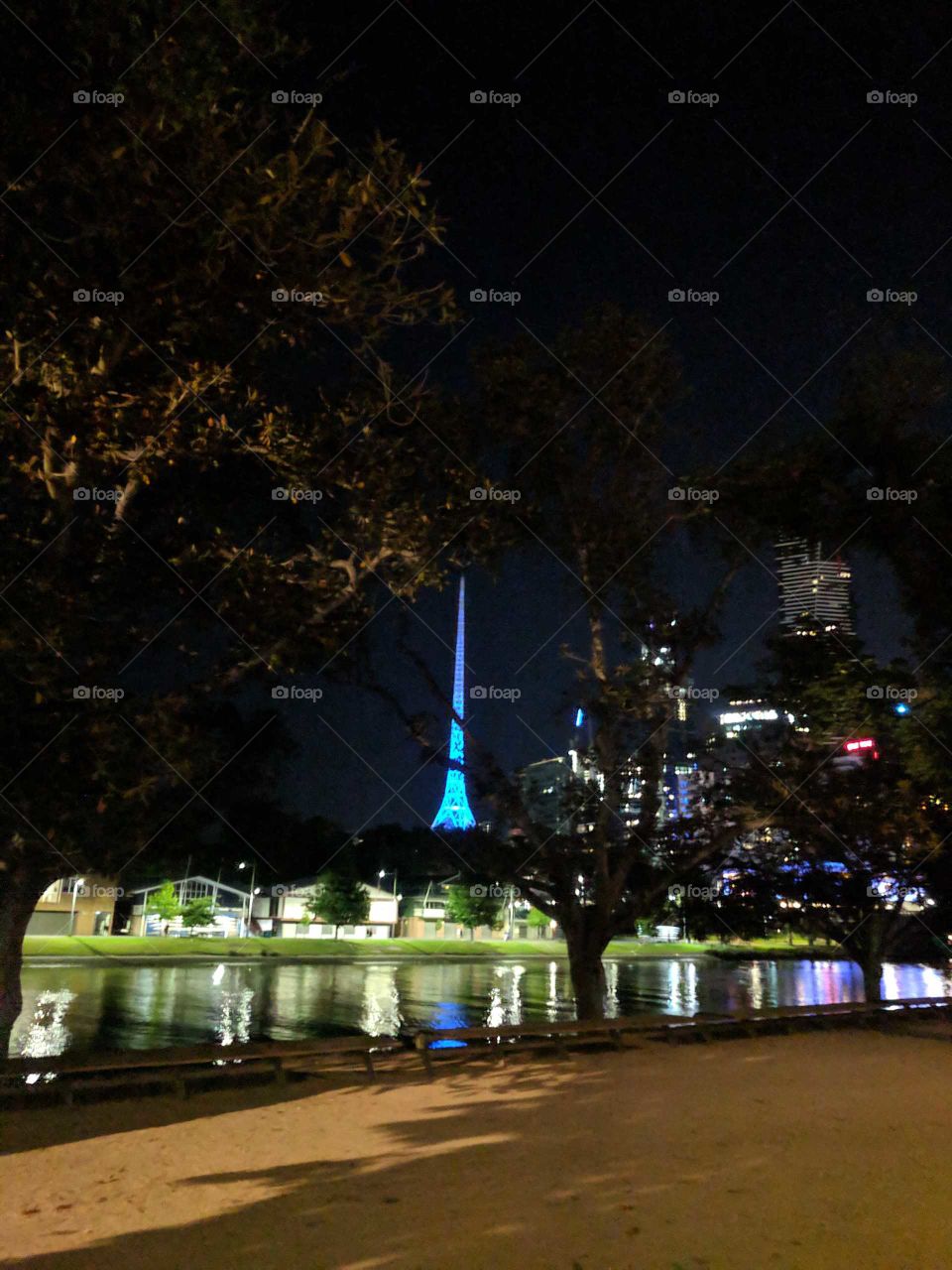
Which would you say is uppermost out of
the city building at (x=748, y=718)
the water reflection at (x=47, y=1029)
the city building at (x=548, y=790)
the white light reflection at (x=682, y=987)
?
the city building at (x=748, y=718)

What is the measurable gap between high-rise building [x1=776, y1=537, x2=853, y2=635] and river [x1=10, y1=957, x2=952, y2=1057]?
1331cm

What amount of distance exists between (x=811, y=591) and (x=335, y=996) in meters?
21.5

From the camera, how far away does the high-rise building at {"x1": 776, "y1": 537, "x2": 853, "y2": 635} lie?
15.4 metres

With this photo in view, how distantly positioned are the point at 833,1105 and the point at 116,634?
8.73 m

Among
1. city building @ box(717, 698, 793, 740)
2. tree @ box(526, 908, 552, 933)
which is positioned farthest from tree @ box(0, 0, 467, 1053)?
tree @ box(526, 908, 552, 933)

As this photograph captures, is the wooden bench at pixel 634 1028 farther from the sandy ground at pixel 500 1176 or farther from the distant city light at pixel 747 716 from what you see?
the distant city light at pixel 747 716

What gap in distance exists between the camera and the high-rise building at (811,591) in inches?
606

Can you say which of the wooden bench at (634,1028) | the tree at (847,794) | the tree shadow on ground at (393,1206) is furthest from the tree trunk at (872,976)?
the tree shadow on ground at (393,1206)

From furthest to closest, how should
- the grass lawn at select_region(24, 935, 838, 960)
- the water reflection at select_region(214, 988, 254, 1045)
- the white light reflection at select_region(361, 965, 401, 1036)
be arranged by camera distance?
the grass lawn at select_region(24, 935, 838, 960) → the white light reflection at select_region(361, 965, 401, 1036) → the water reflection at select_region(214, 988, 254, 1045)

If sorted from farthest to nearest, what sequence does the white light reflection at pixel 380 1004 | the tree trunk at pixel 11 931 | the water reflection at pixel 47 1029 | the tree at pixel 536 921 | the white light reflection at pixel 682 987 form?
the tree at pixel 536 921 → the white light reflection at pixel 682 987 → the white light reflection at pixel 380 1004 → the water reflection at pixel 47 1029 → the tree trunk at pixel 11 931

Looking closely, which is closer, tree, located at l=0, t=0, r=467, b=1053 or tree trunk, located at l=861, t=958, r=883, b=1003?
tree, located at l=0, t=0, r=467, b=1053

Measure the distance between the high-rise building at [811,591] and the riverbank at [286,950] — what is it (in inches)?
983

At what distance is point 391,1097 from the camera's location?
1037 centimetres

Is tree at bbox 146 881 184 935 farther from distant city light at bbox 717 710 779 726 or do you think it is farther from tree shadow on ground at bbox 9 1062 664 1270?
tree shadow on ground at bbox 9 1062 664 1270
